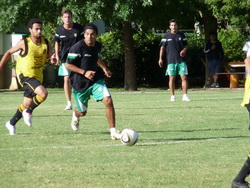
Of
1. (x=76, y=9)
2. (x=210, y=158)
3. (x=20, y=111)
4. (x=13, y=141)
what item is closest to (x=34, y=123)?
(x=20, y=111)

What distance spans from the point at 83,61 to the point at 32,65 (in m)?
1.48

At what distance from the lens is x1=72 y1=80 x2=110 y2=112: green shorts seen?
10.1m

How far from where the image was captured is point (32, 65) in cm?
1170

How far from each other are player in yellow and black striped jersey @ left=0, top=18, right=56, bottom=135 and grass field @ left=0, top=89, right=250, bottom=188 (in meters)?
0.45

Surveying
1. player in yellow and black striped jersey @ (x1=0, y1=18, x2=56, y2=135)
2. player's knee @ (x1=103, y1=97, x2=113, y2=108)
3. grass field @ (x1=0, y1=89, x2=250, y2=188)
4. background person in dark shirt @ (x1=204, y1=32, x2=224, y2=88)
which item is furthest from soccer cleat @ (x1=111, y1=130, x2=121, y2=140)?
background person in dark shirt @ (x1=204, y1=32, x2=224, y2=88)

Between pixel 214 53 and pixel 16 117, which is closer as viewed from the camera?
pixel 16 117

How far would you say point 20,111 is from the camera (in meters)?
11.4

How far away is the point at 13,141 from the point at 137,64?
862 inches

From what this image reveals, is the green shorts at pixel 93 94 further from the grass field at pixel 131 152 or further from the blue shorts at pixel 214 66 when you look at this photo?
the blue shorts at pixel 214 66

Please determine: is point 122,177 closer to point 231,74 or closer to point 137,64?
point 231,74

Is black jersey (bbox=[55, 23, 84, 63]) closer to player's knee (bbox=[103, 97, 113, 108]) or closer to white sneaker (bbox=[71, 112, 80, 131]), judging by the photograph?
white sneaker (bbox=[71, 112, 80, 131])

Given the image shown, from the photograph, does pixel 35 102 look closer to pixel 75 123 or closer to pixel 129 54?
pixel 75 123

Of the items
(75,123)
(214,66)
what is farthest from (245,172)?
(214,66)

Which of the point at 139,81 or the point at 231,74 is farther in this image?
the point at 139,81
